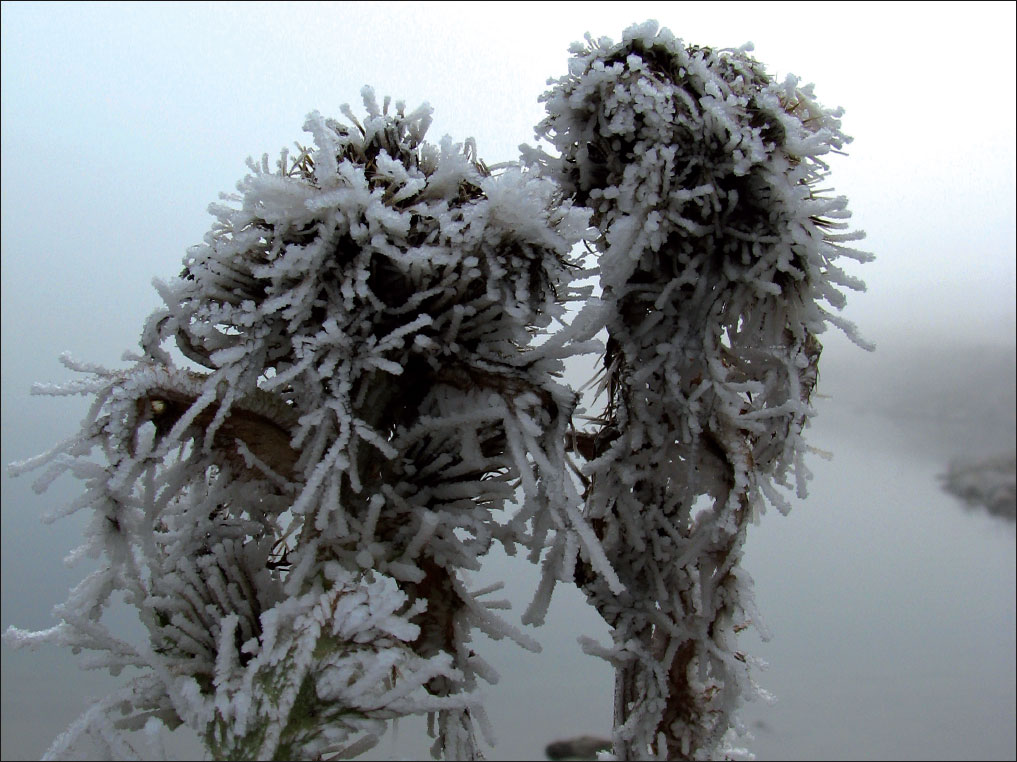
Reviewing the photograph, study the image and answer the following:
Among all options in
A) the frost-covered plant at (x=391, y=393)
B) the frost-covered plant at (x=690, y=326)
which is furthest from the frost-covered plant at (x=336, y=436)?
the frost-covered plant at (x=690, y=326)

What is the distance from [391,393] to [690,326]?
0.53 meters

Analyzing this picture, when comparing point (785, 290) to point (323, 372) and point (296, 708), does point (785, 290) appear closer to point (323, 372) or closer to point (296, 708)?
point (323, 372)

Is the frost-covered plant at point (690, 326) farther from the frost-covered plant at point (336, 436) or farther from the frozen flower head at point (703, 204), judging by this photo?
the frost-covered plant at point (336, 436)

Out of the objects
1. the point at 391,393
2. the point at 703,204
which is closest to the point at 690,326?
the point at 703,204

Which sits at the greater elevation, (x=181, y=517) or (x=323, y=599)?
(x=181, y=517)

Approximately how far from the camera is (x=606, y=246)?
1.33m

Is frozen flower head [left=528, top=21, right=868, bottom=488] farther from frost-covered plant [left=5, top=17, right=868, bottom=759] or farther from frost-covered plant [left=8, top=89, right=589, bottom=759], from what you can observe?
frost-covered plant [left=8, top=89, right=589, bottom=759]

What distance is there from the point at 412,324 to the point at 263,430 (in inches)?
10.0

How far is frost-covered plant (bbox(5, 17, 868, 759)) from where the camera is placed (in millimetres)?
885

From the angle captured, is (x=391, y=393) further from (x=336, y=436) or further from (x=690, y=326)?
(x=690, y=326)

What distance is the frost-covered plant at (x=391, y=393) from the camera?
0.88m

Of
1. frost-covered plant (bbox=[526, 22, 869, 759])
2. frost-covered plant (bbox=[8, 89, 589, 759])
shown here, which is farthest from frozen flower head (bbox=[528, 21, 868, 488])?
frost-covered plant (bbox=[8, 89, 589, 759])

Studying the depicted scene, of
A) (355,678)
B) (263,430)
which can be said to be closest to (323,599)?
(355,678)

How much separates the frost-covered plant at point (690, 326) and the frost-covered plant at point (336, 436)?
192 mm
